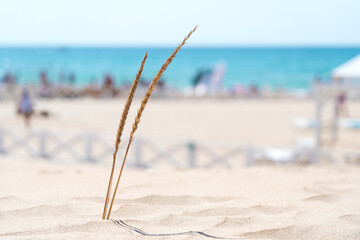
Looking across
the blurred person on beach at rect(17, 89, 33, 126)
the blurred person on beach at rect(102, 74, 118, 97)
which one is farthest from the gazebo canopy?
the blurred person on beach at rect(102, 74, 118, 97)

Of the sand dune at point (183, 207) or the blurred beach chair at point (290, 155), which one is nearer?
the sand dune at point (183, 207)

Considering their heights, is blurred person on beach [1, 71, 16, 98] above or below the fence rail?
above

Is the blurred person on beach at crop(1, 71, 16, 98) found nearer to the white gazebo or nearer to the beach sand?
the white gazebo

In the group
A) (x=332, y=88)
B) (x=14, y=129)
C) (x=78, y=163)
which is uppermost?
(x=332, y=88)

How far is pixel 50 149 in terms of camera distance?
1193 cm

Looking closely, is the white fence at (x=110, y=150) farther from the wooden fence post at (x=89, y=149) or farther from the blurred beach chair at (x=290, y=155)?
the blurred beach chair at (x=290, y=155)

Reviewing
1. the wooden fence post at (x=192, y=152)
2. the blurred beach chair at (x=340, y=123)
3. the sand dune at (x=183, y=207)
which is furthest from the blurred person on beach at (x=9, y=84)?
the sand dune at (x=183, y=207)

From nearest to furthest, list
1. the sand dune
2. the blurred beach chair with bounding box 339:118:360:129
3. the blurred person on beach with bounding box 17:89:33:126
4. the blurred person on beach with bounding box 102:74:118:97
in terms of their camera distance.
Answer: the sand dune
the blurred beach chair with bounding box 339:118:360:129
the blurred person on beach with bounding box 17:89:33:126
the blurred person on beach with bounding box 102:74:118:97

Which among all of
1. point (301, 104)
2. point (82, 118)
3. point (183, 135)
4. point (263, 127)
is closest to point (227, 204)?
point (183, 135)

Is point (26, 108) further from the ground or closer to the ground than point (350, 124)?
further from the ground

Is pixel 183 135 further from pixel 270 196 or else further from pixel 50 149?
pixel 270 196

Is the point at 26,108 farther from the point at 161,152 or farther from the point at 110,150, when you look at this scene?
the point at 161,152

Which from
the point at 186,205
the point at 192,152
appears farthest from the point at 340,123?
the point at 186,205

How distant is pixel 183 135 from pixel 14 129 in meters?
5.25
